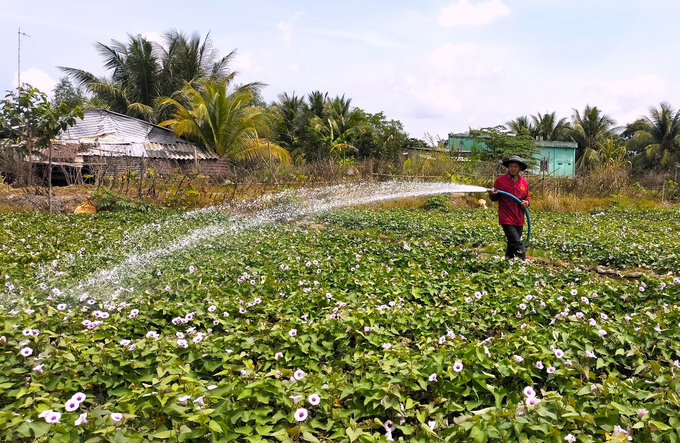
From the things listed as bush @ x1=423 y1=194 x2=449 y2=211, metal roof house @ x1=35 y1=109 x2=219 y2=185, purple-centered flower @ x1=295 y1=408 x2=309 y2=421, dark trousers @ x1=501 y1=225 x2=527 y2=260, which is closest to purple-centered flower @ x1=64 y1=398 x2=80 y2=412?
purple-centered flower @ x1=295 y1=408 x2=309 y2=421

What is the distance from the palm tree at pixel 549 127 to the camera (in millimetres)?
41156

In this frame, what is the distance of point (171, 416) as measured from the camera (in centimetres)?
221

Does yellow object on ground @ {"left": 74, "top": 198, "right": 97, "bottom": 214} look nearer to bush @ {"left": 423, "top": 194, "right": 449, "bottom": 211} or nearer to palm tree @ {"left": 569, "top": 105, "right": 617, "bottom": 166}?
bush @ {"left": 423, "top": 194, "right": 449, "bottom": 211}

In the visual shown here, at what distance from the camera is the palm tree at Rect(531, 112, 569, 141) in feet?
135

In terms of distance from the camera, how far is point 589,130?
40.6 m

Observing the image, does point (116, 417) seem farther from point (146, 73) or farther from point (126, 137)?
point (146, 73)

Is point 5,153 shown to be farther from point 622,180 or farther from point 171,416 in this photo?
point 622,180

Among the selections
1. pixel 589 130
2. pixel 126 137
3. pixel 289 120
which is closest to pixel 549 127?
pixel 589 130

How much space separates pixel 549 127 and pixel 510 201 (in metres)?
39.0

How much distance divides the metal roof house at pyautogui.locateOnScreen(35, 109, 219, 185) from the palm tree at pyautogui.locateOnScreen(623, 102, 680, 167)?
114 feet

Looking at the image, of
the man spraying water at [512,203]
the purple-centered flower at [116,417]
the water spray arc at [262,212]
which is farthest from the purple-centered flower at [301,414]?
the man spraying water at [512,203]

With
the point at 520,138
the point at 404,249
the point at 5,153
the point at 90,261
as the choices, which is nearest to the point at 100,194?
the point at 5,153

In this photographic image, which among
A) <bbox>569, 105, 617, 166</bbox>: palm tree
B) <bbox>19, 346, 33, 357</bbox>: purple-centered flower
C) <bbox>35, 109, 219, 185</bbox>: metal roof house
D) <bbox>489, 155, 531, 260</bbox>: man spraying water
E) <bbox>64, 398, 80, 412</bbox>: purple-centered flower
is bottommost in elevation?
<bbox>19, 346, 33, 357</bbox>: purple-centered flower

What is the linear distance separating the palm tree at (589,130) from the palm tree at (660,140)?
2429 millimetres
